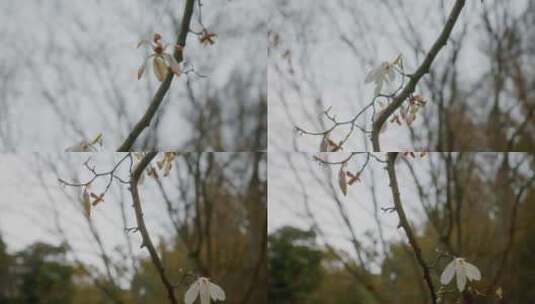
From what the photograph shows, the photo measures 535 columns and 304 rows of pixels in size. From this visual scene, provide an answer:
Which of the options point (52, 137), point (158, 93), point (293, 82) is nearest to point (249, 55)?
point (293, 82)

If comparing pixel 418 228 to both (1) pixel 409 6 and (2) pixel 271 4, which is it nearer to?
(1) pixel 409 6

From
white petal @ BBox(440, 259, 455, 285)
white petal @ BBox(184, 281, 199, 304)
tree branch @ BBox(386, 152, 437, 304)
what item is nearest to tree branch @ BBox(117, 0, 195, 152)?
white petal @ BBox(184, 281, 199, 304)

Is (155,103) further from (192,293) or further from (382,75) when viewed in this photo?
(382,75)

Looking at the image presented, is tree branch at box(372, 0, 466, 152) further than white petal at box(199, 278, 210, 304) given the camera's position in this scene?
Yes

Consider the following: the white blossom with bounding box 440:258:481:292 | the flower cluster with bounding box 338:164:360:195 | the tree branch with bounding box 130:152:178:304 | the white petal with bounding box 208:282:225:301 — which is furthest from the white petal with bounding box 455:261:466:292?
the tree branch with bounding box 130:152:178:304

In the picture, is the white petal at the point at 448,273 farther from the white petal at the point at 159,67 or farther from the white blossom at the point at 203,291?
the white petal at the point at 159,67

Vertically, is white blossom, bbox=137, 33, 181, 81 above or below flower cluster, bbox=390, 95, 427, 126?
above

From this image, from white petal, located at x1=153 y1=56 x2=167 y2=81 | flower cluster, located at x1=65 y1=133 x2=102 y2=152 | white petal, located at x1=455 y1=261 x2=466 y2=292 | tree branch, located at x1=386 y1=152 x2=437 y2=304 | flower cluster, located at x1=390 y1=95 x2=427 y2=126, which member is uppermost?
white petal, located at x1=153 y1=56 x2=167 y2=81

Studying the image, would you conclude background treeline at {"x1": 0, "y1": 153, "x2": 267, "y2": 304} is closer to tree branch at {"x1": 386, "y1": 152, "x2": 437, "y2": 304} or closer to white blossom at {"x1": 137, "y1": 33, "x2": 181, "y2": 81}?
white blossom at {"x1": 137, "y1": 33, "x2": 181, "y2": 81}
